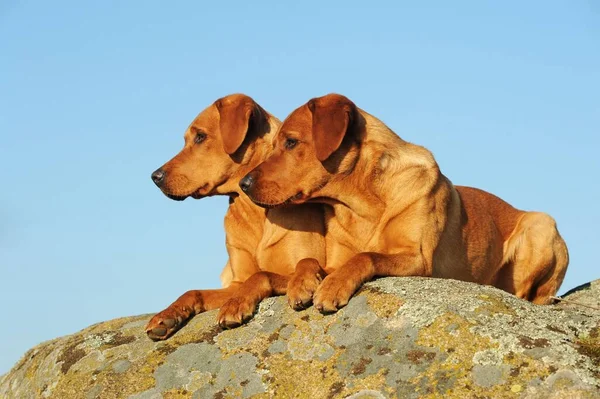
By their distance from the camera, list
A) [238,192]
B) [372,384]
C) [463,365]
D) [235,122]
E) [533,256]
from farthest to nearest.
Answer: [533,256] < [238,192] < [235,122] < [372,384] < [463,365]

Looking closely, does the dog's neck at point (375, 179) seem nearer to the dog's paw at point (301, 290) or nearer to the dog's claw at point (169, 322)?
the dog's paw at point (301, 290)

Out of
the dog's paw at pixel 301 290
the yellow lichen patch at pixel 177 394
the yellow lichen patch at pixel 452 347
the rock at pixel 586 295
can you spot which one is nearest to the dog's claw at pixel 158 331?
the yellow lichen patch at pixel 177 394

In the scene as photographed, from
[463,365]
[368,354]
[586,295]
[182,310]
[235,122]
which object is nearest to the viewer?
[463,365]

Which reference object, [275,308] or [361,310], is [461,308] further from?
[275,308]

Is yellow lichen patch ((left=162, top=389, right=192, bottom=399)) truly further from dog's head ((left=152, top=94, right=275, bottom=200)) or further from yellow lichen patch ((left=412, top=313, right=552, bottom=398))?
dog's head ((left=152, top=94, right=275, bottom=200))

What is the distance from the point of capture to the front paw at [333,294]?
693 centimetres

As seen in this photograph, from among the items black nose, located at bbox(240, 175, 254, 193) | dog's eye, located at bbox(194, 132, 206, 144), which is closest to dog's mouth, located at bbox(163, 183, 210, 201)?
dog's eye, located at bbox(194, 132, 206, 144)

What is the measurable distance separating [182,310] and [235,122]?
2.36m

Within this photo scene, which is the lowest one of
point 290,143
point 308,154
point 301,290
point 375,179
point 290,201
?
point 301,290

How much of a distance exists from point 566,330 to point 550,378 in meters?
0.72

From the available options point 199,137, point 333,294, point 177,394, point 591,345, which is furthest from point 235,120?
point 591,345

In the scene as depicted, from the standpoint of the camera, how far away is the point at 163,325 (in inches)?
295

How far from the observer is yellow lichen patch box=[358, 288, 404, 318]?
661cm

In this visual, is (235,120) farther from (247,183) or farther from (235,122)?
(247,183)
